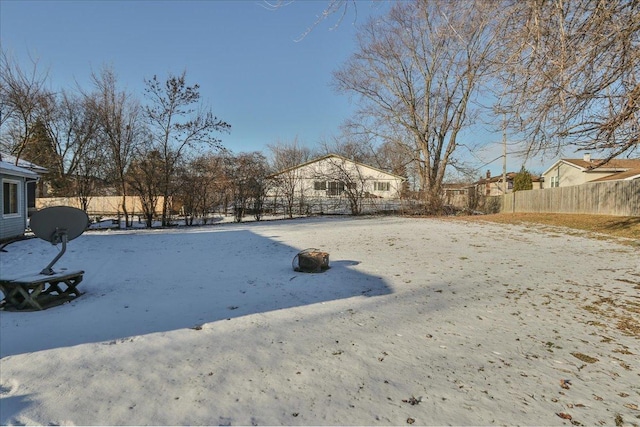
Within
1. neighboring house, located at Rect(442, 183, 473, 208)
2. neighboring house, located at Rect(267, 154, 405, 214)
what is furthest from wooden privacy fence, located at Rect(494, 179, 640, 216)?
neighboring house, located at Rect(267, 154, 405, 214)

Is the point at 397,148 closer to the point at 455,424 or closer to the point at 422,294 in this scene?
the point at 422,294

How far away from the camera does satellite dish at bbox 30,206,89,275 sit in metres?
5.43

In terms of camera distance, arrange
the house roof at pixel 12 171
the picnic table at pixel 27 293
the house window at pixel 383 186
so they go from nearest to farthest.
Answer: the picnic table at pixel 27 293 → the house roof at pixel 12 171 → the house window at pixel 383 186

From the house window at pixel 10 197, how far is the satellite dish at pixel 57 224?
8301 millimetres

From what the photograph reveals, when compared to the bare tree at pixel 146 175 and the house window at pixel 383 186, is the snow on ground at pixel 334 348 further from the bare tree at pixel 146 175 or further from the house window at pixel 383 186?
the house window at pixel 383 186

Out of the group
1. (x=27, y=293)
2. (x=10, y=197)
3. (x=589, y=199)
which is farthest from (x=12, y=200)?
(x=589, y=199)

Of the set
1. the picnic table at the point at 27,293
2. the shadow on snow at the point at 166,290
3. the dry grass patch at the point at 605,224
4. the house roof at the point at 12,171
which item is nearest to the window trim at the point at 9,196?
the house roof at the point at 12,171

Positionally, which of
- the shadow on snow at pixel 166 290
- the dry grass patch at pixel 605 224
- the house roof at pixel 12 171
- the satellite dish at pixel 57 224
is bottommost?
the shadow on snow at pixel 166 290

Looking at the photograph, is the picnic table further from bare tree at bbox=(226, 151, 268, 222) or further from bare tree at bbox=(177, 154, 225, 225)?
bare tree at bbox=(226, 151, 268, 222)

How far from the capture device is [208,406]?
7.73 ft

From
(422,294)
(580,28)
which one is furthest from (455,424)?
(580,28)

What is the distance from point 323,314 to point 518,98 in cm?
392

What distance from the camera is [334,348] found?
10.8 feet

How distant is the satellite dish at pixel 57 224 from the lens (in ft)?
17.8
